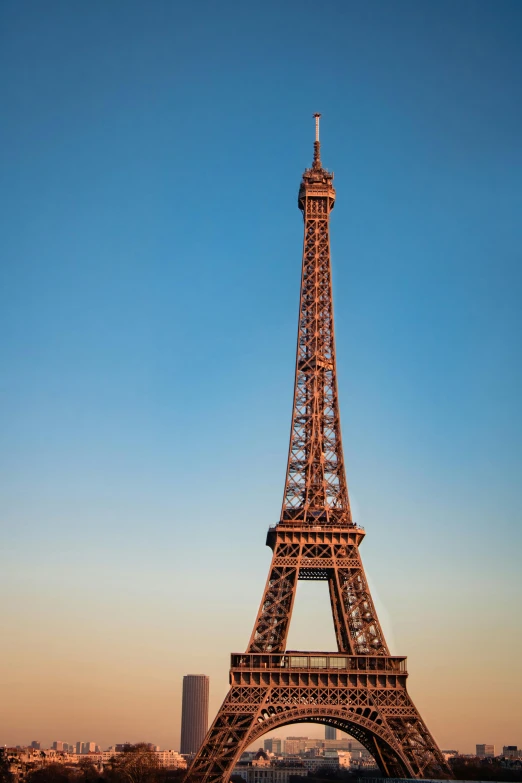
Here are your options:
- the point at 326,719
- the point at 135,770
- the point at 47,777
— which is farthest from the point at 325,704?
the point at 47,777

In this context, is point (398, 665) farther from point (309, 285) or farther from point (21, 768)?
point (21, 768)

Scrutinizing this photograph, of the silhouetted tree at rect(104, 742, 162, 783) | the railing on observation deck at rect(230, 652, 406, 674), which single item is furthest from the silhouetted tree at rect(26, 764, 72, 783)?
the railing on observation deck at rect(230, 652, 406, 674)

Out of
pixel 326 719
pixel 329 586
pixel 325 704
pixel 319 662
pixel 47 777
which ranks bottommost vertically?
pixel 47 777

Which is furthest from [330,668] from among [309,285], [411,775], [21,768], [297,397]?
[21,768]

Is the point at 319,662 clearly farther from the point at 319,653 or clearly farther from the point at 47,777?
the point at 47,777

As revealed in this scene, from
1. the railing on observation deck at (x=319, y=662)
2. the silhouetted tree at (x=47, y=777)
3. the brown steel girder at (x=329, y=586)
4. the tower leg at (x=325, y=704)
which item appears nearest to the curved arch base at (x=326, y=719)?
the tower leg at (x=325, y=704)

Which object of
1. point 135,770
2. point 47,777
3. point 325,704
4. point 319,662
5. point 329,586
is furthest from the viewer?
point 47,777

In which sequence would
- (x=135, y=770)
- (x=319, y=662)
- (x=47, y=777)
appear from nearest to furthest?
(x=319, y=662), (x=135, y=770), (x=47, y=777)

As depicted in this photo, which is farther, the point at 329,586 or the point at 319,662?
the point at 329,586

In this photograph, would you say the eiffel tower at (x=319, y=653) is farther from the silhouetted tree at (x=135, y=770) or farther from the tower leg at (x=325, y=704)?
the silhouetted tree at (x=135, y=770)
